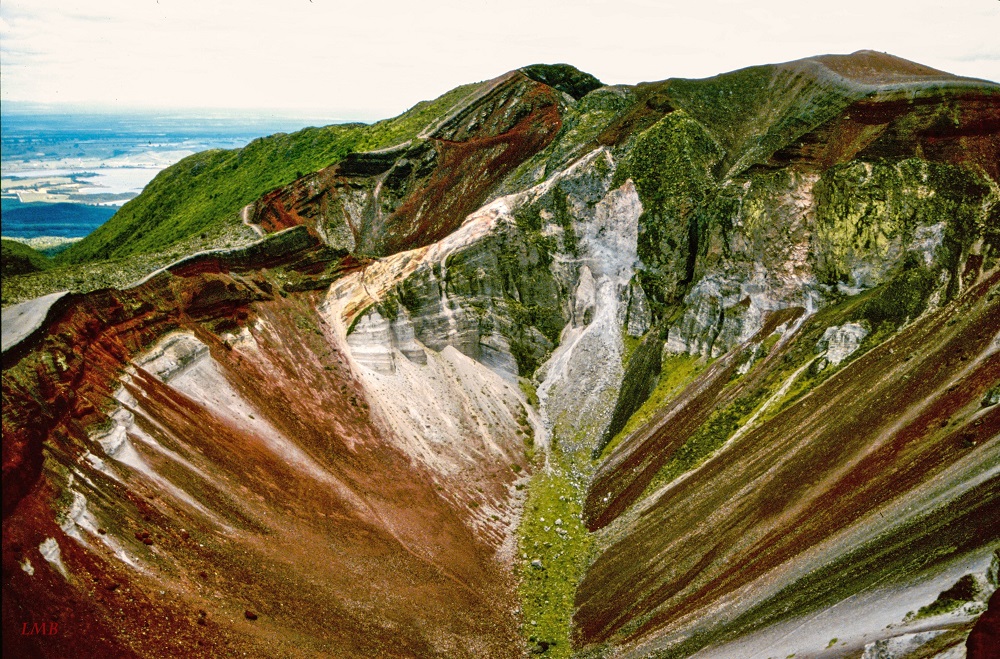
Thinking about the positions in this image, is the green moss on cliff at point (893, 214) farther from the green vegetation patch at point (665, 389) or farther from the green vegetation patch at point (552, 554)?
the green vegetation patch at point (552, 554)

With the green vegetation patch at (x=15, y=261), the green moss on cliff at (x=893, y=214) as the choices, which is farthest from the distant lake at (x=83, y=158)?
the green moss on cliff at (x=893, y=214)

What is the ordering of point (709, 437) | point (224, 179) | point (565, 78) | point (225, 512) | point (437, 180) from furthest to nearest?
point (224, 179) < point (565, 78) < point (437, 180) < point (709, 437) < point (225, 512)

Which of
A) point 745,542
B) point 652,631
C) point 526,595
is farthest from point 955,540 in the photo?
point 526,595

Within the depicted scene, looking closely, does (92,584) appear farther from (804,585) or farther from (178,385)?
(804,585)

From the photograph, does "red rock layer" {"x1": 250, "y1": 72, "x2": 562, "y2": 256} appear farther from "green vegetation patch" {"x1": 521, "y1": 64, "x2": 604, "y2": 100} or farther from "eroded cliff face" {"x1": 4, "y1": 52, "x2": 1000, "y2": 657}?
"green vegetation patch" {"x1": 521, "y1": 64, "x2": 604, "y2": 100}

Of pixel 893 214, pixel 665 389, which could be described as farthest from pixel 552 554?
pixel 893 214

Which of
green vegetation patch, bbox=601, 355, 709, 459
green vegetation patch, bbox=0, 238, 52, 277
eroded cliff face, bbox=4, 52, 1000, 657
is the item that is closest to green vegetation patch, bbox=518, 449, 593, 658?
eroded cliff face, bbox=4, 52, 1000, 657

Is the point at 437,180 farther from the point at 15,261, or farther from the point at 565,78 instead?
the point at 15,261
